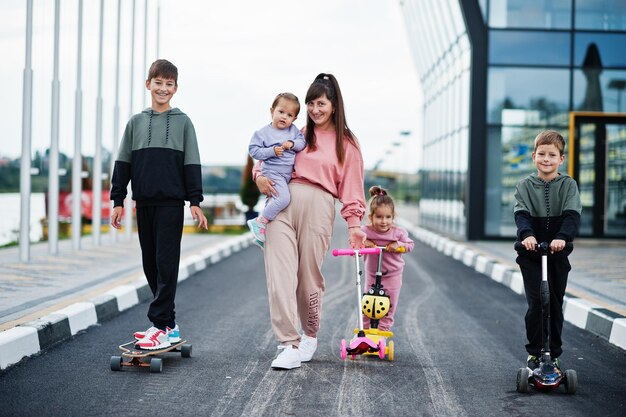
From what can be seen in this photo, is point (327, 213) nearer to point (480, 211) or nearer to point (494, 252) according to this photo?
point (494, 252)

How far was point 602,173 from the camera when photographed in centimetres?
1781

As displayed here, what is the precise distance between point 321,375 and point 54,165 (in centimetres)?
866

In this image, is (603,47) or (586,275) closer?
(586,275)

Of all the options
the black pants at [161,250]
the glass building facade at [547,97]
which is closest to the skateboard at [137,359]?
the black pants at [161,250]

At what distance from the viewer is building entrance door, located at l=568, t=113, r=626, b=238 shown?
17766 millimetres

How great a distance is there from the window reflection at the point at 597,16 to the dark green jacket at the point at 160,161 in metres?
14.5

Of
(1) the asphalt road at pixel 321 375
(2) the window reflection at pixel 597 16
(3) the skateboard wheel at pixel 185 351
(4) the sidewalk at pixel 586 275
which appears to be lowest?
(1) the asphalt road at pixel 321 375

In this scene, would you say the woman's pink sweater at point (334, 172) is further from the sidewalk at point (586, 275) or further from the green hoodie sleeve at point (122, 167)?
the sidewalk at point (586, 275)

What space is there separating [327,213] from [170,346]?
4.01ft

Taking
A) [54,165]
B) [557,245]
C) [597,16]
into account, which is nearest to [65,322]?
[557,245]

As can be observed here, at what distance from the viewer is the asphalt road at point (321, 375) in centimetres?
418

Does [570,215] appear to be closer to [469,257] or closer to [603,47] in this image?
[469,257]

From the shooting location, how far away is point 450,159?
2186 cm

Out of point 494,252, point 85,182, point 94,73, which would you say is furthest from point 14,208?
point 494,252
